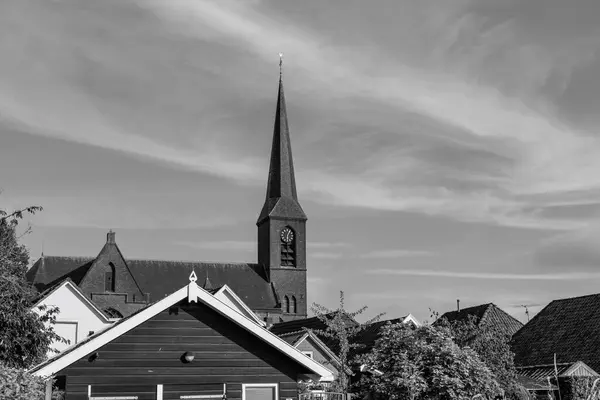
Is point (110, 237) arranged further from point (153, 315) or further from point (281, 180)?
point (153, 315)

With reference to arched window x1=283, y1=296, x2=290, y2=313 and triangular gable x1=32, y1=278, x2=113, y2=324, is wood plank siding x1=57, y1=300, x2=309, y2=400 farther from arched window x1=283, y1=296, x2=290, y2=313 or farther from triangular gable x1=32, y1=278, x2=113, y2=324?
arched window x1=283, y1=296, x2=290, y2=313

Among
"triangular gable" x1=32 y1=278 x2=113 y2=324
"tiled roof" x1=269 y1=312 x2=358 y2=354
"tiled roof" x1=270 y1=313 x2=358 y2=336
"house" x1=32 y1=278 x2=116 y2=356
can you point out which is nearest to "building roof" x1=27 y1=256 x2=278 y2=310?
"tiled roof" x1=270 y1=313 x2=358 y2=336

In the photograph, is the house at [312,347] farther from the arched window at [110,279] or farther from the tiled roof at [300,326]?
the arched window at [110,279]

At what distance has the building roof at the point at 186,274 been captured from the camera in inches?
2753

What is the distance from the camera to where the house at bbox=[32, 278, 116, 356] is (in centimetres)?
4066

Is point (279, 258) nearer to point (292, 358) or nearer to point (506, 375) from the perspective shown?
point (506, 375)

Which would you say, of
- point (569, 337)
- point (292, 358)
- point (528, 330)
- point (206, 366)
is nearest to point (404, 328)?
point (292, 358)

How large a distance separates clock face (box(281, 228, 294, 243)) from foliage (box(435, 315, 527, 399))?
51990 mm

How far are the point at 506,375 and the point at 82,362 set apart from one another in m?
16.8

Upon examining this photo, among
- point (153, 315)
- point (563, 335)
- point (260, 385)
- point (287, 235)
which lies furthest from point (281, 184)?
point (153, 315)

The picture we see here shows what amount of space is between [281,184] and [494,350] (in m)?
54.9

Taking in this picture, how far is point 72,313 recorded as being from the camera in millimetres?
41094

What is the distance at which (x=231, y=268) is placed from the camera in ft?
265

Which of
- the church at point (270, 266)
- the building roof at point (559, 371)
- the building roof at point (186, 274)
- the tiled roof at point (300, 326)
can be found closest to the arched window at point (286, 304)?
the church at point (270, 266)
